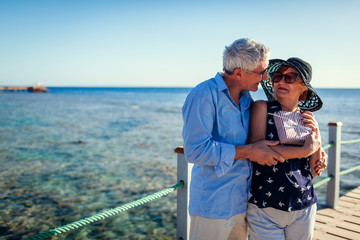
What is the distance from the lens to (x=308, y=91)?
1965mm

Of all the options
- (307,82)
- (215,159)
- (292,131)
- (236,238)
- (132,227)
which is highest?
(307,82)

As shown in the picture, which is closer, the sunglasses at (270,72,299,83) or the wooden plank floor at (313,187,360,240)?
the sunglasses at (270,72,299,83)

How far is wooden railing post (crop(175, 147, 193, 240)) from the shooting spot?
215 cm

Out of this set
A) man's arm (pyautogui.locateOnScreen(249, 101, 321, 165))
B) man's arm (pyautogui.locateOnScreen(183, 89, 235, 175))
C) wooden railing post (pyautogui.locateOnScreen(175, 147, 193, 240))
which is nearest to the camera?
man's arm (pyautogui.locateOnScreen(183, 89, 235, 175))

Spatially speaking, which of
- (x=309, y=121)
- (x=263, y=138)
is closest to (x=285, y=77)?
(x=309, y=121)

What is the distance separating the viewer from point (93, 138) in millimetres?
13594

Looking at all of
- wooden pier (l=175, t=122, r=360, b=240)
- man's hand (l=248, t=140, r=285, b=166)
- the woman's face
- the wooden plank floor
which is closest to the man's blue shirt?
man's hand (l=248, t=140, r=285, b=166)

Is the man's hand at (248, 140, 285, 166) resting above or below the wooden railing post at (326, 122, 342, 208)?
above

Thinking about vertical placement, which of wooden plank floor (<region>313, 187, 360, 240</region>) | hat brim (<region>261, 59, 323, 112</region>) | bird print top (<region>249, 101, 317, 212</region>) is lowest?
wooden plank floor (<region>313, 187, 360, 240</region>)

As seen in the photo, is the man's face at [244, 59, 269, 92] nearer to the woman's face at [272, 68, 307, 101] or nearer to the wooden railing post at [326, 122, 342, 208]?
→ the woman's face at [272, 68, 307, 101]

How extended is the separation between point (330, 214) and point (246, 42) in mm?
3032

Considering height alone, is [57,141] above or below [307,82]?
below

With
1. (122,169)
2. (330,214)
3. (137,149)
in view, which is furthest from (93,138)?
(330,214)

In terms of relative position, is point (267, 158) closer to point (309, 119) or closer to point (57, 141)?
point (309, 119)
